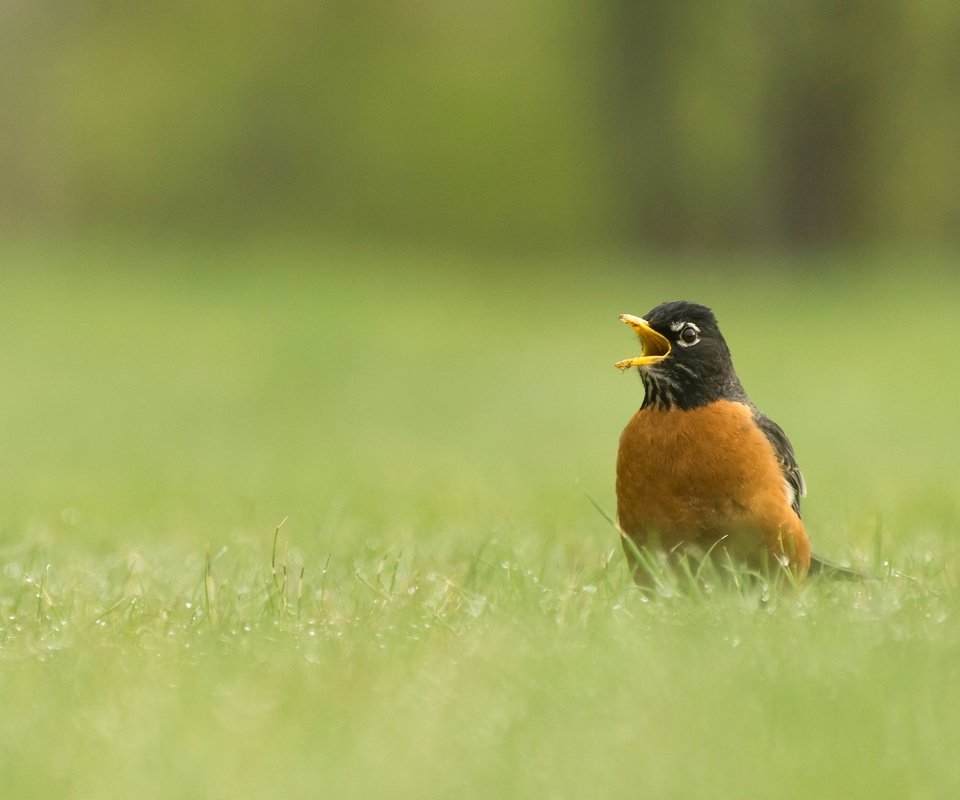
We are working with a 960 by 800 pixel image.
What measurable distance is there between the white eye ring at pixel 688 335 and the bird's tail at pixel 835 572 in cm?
90

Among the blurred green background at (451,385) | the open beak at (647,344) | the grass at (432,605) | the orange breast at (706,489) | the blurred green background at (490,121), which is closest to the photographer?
the grass at (432,605)

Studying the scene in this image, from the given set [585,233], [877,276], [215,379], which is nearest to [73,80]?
[585,233]

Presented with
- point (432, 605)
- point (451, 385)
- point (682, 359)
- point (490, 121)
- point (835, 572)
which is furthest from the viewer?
point (490, 121)

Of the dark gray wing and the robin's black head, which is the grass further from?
the robin's black head

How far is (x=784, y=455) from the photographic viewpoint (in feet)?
19.3

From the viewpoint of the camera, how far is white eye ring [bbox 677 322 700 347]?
5848mm

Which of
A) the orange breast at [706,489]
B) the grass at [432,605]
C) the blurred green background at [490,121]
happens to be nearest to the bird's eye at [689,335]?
the orange breast at [706,489]

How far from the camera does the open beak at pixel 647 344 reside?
5.77m

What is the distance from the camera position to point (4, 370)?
18.5 metres

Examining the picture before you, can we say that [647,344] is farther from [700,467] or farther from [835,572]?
[835,572]

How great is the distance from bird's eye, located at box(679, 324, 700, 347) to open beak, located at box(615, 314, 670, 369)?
0.06 metres

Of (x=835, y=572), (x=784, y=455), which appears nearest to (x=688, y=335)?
(x=784, y=455)

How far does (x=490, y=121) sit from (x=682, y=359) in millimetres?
44570

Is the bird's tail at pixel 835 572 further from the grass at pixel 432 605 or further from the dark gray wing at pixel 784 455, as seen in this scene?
the dark gray wing at pixel 784 455
